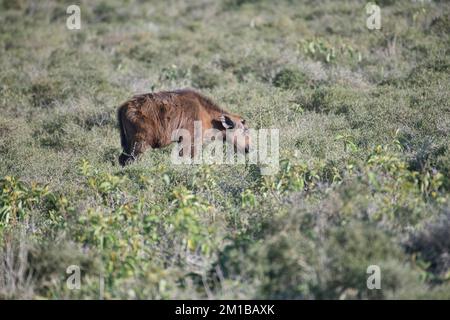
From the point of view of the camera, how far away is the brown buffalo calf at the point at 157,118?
8453 mm

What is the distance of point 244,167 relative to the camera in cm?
828

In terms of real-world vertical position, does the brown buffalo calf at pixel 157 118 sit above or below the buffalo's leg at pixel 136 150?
above

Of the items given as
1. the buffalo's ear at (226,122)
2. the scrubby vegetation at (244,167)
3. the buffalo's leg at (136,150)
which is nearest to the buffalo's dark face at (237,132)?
the buffalo's ear at (226,122)

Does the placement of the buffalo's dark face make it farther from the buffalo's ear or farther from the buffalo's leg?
the buffalo's leg

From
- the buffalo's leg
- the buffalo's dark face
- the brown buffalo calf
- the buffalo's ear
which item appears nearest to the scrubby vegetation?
the buffalo's leg

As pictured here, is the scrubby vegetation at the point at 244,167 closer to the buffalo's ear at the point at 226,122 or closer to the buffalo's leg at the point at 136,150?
the buffalo's leg at the point at 136,150

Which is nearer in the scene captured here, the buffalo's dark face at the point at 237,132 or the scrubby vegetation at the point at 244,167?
the scrubby vegetation at the point at 244,167

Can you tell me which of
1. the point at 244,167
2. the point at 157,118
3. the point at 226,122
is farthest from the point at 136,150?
the point at 244,167

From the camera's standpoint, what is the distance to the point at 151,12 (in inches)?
844

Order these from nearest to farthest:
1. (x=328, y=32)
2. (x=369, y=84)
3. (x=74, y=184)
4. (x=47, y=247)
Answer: (x=47, y=247) → (x=74, y=184) → (x=369, y=84) → (x=328, y=32)

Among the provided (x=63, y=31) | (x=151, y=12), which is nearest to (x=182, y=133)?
(x=63, y=31)

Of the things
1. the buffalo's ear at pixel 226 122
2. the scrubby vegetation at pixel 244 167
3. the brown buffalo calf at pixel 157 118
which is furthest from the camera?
the buffalo's ear at pixel 226 122

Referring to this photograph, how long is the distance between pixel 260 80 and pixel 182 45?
12.9 feet

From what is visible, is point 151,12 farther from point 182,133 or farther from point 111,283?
point 111,283
